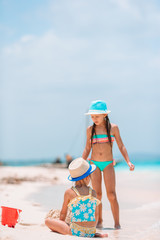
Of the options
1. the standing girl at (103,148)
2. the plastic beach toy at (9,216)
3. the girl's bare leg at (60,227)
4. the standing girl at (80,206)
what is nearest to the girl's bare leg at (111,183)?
the standing girl at (103,148)

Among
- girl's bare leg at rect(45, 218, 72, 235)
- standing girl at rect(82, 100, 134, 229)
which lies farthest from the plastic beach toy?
standing girl at rect(82, 100, 134, 229)

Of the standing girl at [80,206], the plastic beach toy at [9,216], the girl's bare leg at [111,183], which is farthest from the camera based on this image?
the girl's bare leg at [111,183]

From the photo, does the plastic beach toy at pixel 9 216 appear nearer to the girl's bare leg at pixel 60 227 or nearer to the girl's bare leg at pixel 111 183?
the girl's bare leg at pixel 60 227

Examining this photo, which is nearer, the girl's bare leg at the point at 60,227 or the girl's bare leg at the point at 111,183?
the girl's bare leg at the point at 60,227

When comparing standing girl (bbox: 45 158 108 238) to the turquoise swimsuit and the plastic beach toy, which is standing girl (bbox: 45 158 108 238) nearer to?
the plastic beach toy

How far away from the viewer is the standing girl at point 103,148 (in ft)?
15.9

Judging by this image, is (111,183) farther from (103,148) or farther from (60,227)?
(60,227)

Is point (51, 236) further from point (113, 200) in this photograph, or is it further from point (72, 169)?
point (113, 200)

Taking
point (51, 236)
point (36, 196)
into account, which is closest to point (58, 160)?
point (36, 196)

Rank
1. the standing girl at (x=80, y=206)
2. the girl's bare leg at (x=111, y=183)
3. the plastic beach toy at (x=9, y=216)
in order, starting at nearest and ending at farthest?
the standing girl at (x=80, y=206) < the plastic beach toy at (x=9, y=216) < the girl's bare leg at (x=111, y=183)

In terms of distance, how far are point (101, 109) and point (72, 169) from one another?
3.87 feet

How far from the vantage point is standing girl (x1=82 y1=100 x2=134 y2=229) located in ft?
15.9

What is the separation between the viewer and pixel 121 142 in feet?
16.3

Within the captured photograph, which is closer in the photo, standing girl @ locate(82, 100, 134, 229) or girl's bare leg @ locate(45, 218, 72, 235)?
girl's bare leg @ locate(45, 218, 72, 235)
